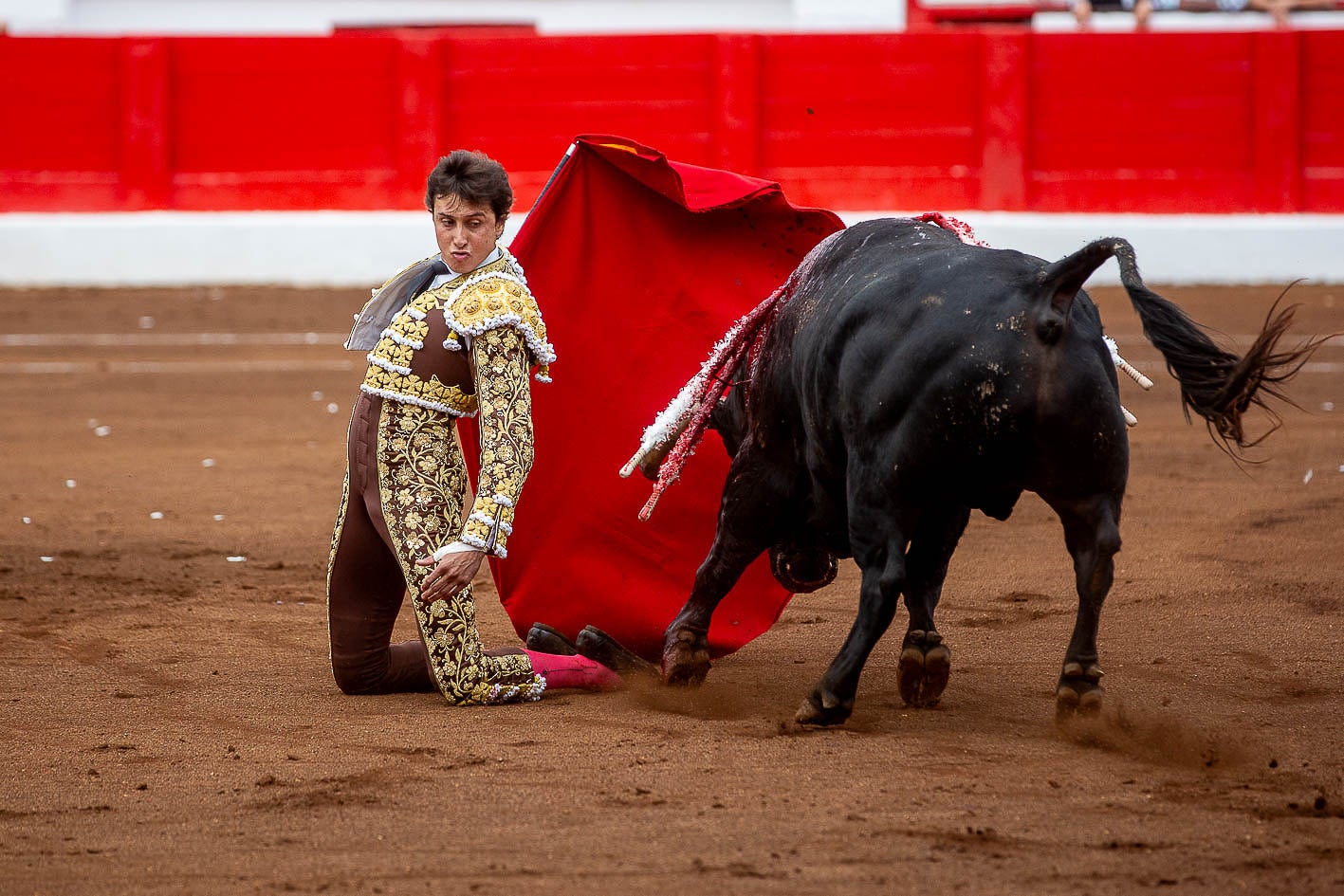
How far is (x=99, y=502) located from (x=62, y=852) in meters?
3.55

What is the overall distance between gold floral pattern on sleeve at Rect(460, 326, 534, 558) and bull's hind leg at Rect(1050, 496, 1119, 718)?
38.1 inches

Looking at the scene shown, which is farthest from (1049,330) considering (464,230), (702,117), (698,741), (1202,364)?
(702,117)

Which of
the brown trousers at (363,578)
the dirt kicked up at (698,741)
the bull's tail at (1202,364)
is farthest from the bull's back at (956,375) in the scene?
the brown trousers at (363,578)

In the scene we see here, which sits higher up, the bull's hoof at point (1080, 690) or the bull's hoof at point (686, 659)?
the bull's hoof at point (1080, 690)

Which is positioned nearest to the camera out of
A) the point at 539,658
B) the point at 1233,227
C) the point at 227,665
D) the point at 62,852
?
the point at 62,852

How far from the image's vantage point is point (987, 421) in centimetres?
285

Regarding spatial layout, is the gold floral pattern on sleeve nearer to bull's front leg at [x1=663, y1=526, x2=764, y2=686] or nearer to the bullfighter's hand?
the bullfighter's hand

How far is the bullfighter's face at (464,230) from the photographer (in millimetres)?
3154

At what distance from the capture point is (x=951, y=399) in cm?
288

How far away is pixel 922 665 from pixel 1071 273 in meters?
0.84

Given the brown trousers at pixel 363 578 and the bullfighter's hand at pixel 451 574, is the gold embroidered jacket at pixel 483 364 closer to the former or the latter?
the bullfighter's hand at pixel 451 574

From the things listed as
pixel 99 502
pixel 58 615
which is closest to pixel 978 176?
pixel 99 502

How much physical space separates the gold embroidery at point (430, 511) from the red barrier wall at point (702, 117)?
9.15 m

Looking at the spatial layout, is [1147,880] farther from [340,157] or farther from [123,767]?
[340,157]
